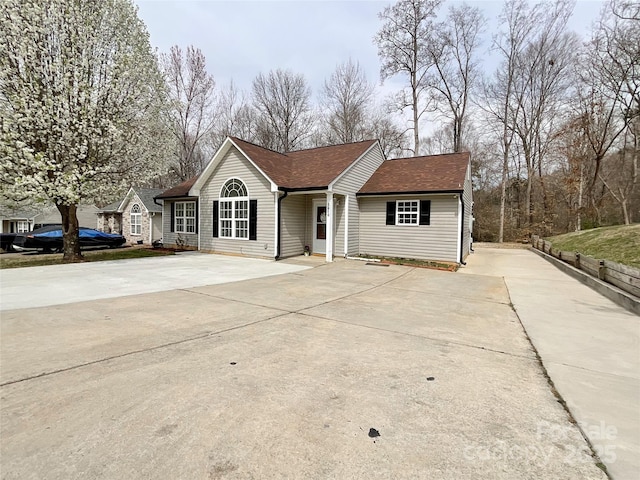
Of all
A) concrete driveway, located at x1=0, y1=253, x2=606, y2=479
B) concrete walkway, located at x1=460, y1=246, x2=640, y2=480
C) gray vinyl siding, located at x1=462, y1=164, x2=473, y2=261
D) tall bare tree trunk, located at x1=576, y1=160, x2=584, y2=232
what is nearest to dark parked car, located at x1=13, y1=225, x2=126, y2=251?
concrete driveway, located at x1=0, y1=253, x2=606, y2=479

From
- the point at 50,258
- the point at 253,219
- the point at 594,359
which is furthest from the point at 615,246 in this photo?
the point at 50,258

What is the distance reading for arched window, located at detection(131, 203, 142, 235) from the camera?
2195cm

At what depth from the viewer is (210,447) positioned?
2117 mm

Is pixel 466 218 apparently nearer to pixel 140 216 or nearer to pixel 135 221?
pixel 140 216

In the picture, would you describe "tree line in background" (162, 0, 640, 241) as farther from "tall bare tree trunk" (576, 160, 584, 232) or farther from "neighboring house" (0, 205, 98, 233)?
"neighboring house" (0, 205, 98, 233)

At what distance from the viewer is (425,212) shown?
12.6m

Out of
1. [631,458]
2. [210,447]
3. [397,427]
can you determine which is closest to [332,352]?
[397,427]

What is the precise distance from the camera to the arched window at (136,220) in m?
22.0

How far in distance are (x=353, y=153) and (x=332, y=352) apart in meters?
11.8

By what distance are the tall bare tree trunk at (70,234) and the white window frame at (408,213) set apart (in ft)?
41.6

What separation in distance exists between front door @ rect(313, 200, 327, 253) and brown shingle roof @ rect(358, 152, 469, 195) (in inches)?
69.8

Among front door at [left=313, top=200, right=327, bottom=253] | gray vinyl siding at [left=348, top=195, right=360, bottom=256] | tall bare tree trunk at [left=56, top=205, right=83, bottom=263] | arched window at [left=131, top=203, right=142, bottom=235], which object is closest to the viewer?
tall bare tree trunk at [left=56, top=205, right=83, bottom=263]

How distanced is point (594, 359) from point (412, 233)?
30.5 ft

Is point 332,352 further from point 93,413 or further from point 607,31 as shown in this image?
point 607,31
